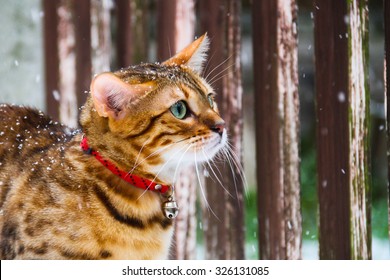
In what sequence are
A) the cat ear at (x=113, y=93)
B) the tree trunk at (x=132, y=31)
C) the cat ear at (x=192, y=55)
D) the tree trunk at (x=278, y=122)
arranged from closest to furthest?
the cat ear at (x=113, y=93)
the cat ear at (x=192, y=55)
the tree trunk at (x=278, y=122)
the tree trunk at (x=132, y=31)

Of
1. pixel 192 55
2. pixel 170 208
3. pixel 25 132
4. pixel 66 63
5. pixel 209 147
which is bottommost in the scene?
pixel 170 208

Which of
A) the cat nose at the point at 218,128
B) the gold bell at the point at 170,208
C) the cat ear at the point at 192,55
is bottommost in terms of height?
the gold bell at the point at 170,208

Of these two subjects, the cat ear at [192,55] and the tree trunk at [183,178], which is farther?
the tree trunk at [183,178]

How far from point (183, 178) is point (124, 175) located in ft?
2.11

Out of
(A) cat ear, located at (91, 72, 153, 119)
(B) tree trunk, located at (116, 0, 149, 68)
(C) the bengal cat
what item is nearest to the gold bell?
(C) the bengal cat

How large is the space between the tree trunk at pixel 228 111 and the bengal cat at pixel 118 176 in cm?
44

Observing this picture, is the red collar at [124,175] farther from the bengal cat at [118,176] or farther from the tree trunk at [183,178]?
the tree trunk at [183,178]

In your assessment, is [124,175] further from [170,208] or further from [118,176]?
[170,208]

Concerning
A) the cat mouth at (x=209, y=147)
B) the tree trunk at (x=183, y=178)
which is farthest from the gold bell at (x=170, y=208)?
the tree trunk at (x=183, y=178)

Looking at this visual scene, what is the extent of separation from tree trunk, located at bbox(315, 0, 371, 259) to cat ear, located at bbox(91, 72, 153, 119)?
53 cm

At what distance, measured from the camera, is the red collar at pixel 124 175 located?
1.51 metres

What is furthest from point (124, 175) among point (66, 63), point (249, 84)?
point (249, 84)

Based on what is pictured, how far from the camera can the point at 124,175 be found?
1.51 meters
